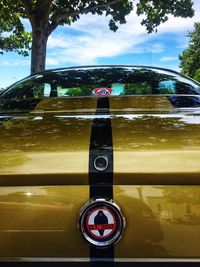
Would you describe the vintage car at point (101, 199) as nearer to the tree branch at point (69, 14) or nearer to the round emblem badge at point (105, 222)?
the round emblem badge at point (105, 222)

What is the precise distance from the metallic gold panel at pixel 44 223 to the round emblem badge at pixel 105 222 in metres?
0.03

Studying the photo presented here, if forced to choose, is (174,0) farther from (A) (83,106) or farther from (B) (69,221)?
(B) (69,221)

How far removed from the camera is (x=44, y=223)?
1.55 m

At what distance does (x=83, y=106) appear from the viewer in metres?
2.58

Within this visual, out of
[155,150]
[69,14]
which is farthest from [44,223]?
[69,14]

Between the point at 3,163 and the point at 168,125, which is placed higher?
the point at 168,125

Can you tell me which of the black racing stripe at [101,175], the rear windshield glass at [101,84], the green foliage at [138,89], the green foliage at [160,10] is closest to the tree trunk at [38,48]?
the green foliage at [160,10]

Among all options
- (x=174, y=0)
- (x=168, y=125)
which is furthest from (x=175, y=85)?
(x=174, y=0)

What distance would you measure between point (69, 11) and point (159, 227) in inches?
503

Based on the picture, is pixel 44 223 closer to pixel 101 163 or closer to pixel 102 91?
pixel 101 163

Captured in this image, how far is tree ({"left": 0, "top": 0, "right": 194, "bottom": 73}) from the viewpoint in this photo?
1245cm

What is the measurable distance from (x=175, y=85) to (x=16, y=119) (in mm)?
1519
